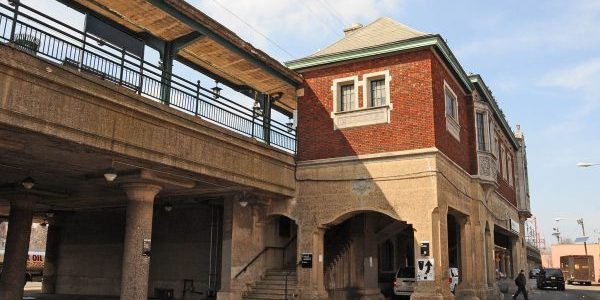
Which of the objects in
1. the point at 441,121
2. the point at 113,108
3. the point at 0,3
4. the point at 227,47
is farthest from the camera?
the point at 441,121

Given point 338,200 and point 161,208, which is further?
point 161,208

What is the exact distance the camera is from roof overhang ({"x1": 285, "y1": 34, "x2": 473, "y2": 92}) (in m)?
19.5

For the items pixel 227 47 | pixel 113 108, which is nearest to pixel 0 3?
pixel 113 108

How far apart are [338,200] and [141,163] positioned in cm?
808

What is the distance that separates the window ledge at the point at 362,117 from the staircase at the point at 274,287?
5973mm

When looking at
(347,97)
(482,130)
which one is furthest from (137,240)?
(482,130)

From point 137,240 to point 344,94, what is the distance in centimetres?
983

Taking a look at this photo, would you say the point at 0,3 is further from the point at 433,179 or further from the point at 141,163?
the point at 433,179

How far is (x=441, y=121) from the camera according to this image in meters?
20.0

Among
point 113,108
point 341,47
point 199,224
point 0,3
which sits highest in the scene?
point 341,47

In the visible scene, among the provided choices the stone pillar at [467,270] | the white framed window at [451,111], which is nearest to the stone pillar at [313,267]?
the stone pillar at [467,270]

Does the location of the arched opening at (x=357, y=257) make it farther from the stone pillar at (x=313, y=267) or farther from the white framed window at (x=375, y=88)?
the white framed window at (x=375, y=88)

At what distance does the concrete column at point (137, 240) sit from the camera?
15375 mm

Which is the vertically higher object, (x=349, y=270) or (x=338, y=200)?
(x=338, y=200)
